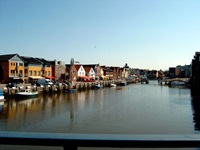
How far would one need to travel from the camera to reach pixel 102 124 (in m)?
22.1

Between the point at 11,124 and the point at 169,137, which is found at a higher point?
the point at 169,137

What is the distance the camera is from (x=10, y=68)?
5422 centimetres

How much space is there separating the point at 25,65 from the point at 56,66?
15418 millimetres

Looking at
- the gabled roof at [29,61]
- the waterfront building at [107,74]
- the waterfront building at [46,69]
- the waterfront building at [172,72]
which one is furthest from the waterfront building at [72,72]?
the waterfront building at [172,72]

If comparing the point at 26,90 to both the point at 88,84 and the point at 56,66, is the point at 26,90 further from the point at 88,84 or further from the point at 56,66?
the point at 88,84

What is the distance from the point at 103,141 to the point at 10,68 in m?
56.8

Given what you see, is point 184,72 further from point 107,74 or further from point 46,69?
point 46,69

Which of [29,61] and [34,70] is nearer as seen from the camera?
[29,61]

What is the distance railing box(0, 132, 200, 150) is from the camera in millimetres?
2021

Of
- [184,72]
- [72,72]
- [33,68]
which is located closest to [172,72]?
[184,72]

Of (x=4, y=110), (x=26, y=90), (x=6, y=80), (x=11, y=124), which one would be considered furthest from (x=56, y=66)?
(x=11, y=124)

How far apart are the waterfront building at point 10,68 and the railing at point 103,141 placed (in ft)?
184

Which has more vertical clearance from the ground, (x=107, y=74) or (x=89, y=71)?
(x=89, y=71)

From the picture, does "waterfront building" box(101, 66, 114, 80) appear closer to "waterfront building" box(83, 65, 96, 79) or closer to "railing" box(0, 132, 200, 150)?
"waterfront building" box(83, 65, 96, 79)
